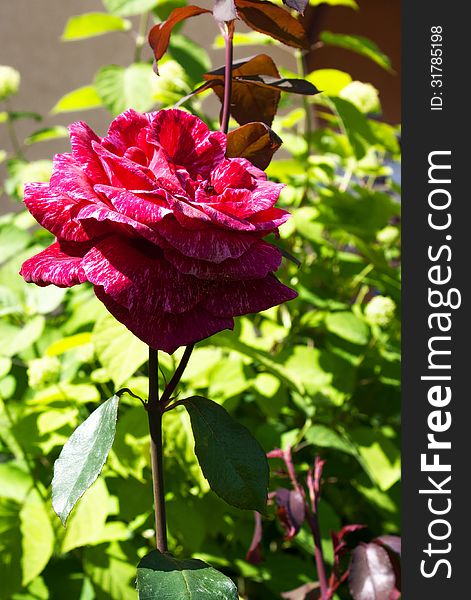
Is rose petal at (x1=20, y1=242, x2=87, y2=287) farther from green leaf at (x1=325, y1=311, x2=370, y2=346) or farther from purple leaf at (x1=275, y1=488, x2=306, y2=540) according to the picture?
green leaf at (x1=325, y1=311, x2=370, y2=346)

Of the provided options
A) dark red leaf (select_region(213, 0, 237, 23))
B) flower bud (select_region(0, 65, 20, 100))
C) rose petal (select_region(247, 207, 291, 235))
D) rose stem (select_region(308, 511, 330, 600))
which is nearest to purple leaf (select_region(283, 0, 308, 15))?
dark red leaf (select_region(213, 0, 237, 23))

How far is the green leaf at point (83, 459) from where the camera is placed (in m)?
0.48

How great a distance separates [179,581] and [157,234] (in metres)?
0.22

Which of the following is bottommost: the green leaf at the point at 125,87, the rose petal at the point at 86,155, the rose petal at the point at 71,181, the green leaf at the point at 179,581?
the green leaf at the point at 179,581

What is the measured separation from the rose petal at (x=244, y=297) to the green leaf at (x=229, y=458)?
11 cm

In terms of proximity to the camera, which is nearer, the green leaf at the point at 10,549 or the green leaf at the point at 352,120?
the green leaf at the point at 10,549

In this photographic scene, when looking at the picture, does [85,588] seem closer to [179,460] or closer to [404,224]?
[179,460]

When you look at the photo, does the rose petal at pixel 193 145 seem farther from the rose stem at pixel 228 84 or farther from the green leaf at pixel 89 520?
the green leaf at pixel 89 520

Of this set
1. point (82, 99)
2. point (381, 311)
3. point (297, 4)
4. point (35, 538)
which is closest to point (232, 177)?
point (297, 4)

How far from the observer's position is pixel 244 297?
47 centimetres

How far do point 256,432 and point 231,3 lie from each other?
694mm

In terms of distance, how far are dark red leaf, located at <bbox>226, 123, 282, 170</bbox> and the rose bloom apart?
0.19ft

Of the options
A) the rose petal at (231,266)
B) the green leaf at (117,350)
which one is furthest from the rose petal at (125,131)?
the green leaf at (117,350)

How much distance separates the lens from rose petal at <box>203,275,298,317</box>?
0.46 metres
